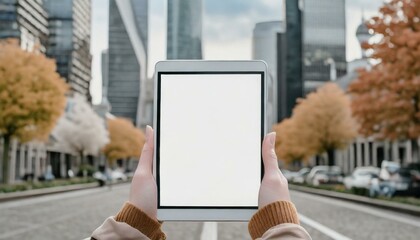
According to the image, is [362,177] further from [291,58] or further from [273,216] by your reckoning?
[291,58]

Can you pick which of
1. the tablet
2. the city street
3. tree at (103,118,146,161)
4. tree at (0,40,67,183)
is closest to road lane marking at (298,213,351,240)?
the city street

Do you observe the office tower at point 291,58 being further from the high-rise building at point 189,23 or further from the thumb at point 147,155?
the thumb at point 147,155

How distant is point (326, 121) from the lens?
60.2 m

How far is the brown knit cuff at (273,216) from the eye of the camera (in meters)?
1.69

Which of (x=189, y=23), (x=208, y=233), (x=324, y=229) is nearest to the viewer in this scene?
(x=208, y=233)

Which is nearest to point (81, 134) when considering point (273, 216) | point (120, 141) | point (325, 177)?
point (120, 141)

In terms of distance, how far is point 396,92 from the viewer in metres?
29.9

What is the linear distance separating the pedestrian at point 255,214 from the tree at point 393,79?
1039 inches

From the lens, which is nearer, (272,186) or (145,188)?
(272,186)

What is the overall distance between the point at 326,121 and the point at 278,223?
5927cm

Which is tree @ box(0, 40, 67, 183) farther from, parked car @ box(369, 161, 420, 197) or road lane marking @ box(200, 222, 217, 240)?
road lane marking @ box(200, 222, 217, 240)

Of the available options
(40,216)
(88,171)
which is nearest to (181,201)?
(40,216)


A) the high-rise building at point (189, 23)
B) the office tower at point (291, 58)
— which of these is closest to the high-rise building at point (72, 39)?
the office tower at point (291, 58)

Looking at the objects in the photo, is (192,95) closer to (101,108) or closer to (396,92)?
(396,92)
